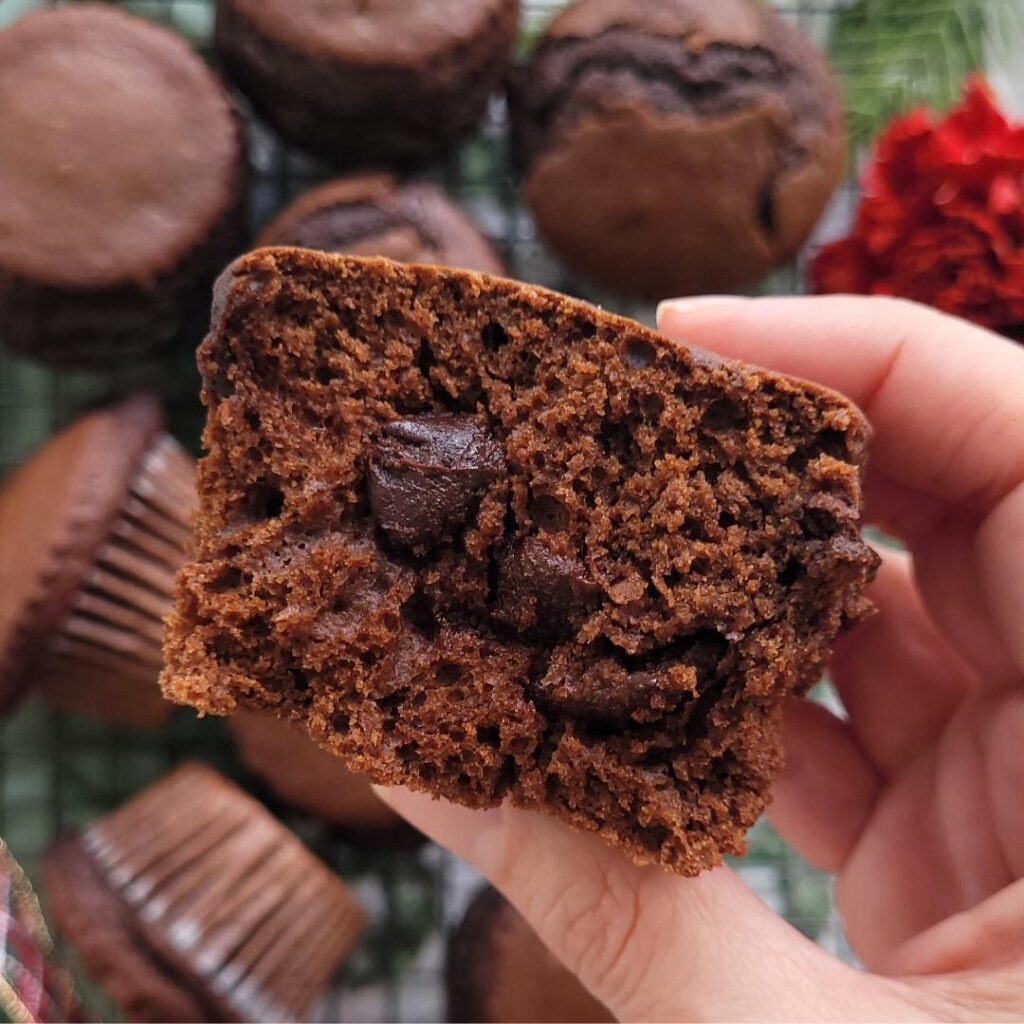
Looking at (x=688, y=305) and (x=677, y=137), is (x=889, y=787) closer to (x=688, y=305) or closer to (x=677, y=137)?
(x=688, y=305)

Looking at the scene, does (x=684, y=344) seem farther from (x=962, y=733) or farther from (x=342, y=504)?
(x=962, y=733)

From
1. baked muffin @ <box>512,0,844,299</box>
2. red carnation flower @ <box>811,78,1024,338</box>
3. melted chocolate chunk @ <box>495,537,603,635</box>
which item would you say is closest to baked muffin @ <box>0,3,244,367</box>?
baked muffin @ <box>512,0,844,299</box>

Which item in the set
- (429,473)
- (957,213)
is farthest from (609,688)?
(957,213)

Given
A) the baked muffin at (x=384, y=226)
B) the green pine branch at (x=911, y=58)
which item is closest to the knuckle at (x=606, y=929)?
the baked muffin at (x=384, y=226)

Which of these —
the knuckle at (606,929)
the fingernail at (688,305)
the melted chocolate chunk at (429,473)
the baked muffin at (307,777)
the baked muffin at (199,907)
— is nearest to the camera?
the melted chocolate chunk at (429,473)

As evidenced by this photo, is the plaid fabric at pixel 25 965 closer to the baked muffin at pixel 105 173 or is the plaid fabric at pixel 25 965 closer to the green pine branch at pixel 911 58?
the baked muffin at pixel 105 173

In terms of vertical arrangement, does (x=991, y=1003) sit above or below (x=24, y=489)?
above

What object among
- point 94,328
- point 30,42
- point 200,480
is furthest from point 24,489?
point 200,480
